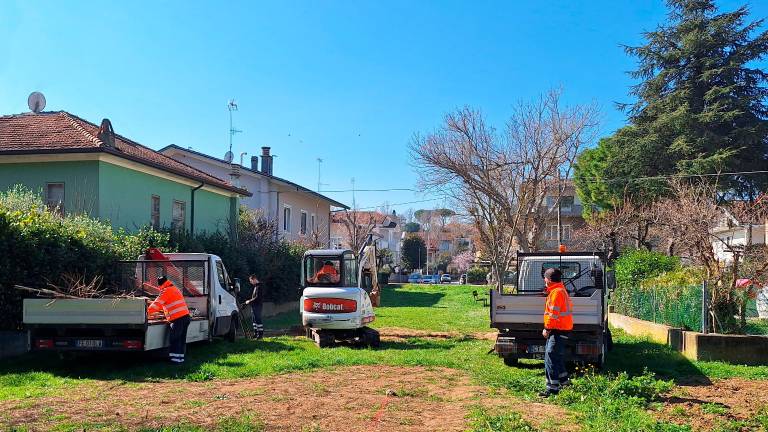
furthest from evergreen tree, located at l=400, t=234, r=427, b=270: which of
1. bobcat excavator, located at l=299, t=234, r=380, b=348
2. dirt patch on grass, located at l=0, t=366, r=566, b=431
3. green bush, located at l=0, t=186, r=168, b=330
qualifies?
dirt patch on grass, located at l=0, t=366, r=566, b=431

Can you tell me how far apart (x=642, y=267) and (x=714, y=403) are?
41.9 feet

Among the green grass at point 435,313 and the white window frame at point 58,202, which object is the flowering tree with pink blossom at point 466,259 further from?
the white window frame at point 58,202

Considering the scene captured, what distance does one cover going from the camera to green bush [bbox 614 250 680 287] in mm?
20594

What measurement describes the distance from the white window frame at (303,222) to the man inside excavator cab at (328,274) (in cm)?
2425

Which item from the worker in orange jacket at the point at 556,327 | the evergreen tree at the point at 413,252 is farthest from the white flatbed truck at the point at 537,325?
the evergreen tree at the point at 413,252

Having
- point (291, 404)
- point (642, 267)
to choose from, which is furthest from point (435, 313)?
point (291, 404)

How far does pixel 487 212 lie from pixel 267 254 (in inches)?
365

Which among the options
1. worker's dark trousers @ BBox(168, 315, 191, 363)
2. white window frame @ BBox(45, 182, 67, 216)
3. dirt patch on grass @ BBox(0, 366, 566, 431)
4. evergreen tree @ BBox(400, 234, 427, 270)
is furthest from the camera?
evergreen tree @ BBox(400, 234, 427, 270)

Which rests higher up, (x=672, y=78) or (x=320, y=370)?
(x=672, y=78)

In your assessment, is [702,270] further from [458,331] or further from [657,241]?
[657,241]

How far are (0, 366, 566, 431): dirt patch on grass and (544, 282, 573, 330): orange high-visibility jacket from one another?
1309 millimetres

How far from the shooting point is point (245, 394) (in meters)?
9.21

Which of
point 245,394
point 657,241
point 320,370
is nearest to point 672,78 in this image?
point 657,241

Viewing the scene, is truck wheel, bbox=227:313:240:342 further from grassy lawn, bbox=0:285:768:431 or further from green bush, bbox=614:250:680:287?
green bush, bbox=614:250:680:287
